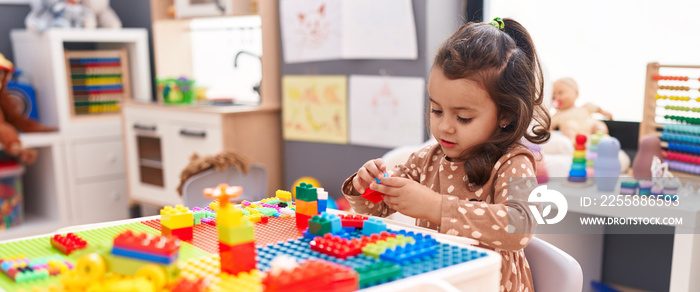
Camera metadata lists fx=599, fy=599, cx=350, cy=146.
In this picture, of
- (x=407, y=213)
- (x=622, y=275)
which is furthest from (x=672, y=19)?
(x=407, y=213)

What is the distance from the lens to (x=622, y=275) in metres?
1.98

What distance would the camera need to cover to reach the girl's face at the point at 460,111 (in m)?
0.92

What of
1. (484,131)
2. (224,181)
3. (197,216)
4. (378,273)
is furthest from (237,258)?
(224,181)

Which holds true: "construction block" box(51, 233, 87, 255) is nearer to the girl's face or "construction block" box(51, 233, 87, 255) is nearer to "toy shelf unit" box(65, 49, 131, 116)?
the girl's face

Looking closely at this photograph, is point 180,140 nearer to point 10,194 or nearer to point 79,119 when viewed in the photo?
point 79,119

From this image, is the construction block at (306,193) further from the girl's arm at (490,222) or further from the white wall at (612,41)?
the white wall at (612,41)

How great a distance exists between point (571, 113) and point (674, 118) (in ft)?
1.02

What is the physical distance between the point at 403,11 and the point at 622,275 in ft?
3.78

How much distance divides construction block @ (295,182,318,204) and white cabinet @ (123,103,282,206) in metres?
1.56

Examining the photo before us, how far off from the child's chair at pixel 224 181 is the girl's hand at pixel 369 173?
2.88 feet

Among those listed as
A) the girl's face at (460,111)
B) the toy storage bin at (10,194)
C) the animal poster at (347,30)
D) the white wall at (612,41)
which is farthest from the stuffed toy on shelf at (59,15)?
the girl's face at (460,111)

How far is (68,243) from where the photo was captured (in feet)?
2.45

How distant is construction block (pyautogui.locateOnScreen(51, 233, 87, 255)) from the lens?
73 cm

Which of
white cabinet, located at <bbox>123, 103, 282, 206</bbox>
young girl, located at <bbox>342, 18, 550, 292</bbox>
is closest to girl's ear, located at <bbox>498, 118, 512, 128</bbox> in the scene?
young girl, located at <bbox>342, 18, 550, 292</bbox>
